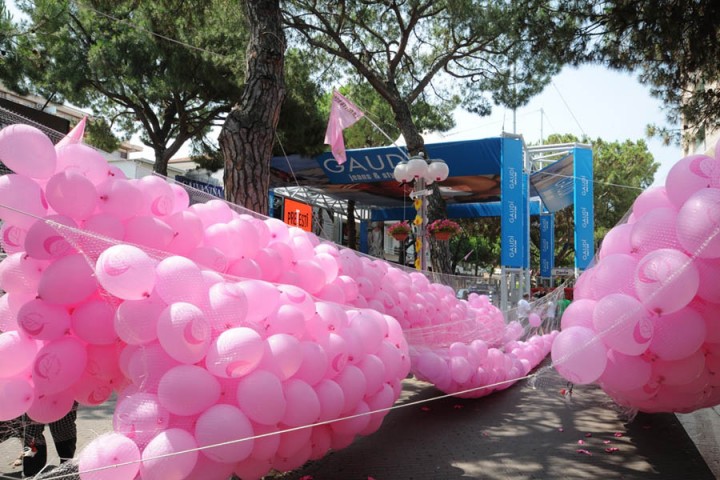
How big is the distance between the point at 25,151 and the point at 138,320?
109 centimetres

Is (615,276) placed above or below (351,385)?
above

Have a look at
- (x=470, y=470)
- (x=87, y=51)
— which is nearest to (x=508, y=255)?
(x=470, y=470)

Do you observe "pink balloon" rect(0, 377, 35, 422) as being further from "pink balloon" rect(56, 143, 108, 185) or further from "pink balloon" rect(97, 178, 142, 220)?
"pink balloon" rect(56, 143, 108, 185)

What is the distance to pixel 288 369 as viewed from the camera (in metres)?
2.79

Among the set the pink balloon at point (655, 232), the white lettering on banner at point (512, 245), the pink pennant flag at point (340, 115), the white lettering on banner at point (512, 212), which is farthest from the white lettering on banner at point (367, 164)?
the pink balloon at point (655, 232)

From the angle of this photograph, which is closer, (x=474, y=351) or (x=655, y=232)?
(x=655, y=232)

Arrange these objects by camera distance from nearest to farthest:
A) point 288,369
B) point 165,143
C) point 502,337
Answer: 1. point 288,369
2. point 502,337
3. point 165,143

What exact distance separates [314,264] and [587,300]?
182 cm

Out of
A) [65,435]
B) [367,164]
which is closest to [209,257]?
[65,435]

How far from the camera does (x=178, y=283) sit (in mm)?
2619

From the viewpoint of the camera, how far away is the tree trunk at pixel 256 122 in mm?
6070

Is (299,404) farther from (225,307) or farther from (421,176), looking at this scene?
(421,176)

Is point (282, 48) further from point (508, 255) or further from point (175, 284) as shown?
point (508, 255)

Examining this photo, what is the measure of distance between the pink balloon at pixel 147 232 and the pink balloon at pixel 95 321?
0.38m
